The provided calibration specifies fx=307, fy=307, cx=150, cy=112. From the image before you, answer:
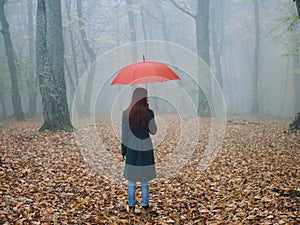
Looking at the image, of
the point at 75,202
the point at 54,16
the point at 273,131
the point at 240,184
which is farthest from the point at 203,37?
the point at 75,202

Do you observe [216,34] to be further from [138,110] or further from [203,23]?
[138,110]

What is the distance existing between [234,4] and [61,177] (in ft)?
112

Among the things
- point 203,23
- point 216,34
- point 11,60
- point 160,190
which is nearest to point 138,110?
point 160,190

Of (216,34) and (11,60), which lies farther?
(216,34)

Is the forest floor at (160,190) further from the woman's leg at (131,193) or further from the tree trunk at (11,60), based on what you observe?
the tree trunk at (11,60)

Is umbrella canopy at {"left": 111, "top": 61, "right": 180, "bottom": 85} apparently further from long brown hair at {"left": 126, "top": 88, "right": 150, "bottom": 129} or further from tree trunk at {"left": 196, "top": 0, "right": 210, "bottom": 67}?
tree trunk at {"left": 196, "top": 0, "right": 210, "bottom": 67}

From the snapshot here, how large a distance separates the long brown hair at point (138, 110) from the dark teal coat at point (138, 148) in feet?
0.26

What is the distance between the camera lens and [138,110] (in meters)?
4.98

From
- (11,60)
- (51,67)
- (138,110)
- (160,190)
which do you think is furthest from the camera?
(11,60)

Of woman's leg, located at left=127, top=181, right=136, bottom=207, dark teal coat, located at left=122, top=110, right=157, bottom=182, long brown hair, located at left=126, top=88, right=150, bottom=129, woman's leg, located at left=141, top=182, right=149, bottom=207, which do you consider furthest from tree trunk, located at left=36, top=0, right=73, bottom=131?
long brown hair, located at left=126, top=88, right=150, bottom=129

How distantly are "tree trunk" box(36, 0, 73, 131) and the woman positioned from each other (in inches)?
277

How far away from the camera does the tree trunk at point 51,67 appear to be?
11.6 meters

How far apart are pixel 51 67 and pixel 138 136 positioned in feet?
25.7

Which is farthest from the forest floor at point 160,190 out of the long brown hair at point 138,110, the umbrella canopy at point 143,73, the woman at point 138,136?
the umbrella canopy at point 143,73
